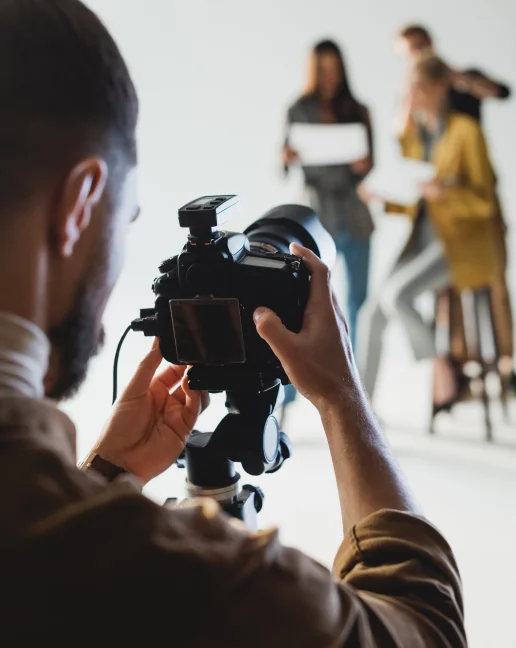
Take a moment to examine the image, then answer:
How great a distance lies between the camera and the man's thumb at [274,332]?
762 mm

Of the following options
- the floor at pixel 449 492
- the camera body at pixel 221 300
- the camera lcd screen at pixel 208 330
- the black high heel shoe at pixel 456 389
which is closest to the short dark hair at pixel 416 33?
the black high heel shoe at pixel 456 389

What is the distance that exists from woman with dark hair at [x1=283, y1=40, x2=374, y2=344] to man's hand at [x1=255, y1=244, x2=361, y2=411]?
194 cm

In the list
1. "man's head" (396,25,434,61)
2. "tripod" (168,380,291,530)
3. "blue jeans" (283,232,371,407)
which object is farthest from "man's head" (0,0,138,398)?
"man's head" (396,25,434,61)

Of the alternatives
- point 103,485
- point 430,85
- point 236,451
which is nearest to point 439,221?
point 430,85

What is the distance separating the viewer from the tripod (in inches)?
35.0

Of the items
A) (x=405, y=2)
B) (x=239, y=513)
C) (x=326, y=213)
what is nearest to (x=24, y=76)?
(x=239, y=513)

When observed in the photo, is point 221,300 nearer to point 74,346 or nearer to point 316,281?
point 316,281

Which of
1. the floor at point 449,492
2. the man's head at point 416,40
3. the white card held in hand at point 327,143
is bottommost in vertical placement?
the floor at point 449,492

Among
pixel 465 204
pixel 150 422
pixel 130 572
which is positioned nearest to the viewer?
pixel 130 572

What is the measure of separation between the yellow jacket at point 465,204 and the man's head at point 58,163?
210 centimetres

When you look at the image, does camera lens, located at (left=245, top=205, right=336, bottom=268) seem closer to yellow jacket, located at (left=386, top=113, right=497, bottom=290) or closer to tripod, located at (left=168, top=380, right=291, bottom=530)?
tripod, located at (left=168, top=380, right=291, bottom=530)

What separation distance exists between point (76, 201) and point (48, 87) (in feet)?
0.28

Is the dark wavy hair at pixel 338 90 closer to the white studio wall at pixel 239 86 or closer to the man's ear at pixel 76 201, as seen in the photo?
the white studio wall at pixel 239 86

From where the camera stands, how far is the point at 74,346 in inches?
23.2
